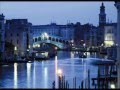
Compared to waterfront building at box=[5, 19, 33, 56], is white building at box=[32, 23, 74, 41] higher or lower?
higher

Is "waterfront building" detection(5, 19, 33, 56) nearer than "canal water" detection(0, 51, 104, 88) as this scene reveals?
No

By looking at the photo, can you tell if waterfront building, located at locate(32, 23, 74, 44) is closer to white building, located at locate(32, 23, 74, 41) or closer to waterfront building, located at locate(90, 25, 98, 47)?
white building, located at locate(32, 23, 74, 41)

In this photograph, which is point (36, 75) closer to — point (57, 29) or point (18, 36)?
point (18, 36)

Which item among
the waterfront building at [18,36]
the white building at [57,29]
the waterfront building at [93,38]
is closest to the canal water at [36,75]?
the waterfront building at [18,36]

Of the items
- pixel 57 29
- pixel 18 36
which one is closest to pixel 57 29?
pixel 57 29

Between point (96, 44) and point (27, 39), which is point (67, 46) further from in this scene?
point (27, 39)

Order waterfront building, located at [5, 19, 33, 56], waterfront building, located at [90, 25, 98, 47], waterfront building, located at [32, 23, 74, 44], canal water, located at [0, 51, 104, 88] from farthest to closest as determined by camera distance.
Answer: waterfront building, located at [32, 23, 74, 44]
waterfront building, located at [90, 25, 98, 47]
waterfront building, located at [5, 19, 33, 56]
canal water, located at [0, 51, 104, 88]

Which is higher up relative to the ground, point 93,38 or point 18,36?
point 18,36

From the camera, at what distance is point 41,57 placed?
50.8 meters

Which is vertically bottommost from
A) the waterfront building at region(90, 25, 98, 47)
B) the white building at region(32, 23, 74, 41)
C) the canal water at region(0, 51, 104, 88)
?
the canal water at region(0, 51, 104, 88)

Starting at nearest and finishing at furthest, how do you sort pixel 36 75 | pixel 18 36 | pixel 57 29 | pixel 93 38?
pixel 36 75 < pixel 18 36 < pixel 93 38 < pixel 57 29

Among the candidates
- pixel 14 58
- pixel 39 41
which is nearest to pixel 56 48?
pixel 39 41

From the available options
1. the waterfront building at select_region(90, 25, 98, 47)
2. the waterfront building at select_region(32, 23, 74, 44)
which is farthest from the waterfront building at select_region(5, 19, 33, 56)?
the waterfront building at select_region(32, 23, 74, 44)

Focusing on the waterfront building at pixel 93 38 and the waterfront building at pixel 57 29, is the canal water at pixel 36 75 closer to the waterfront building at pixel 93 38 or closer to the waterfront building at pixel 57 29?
the waterfront building at pixel 93 38
